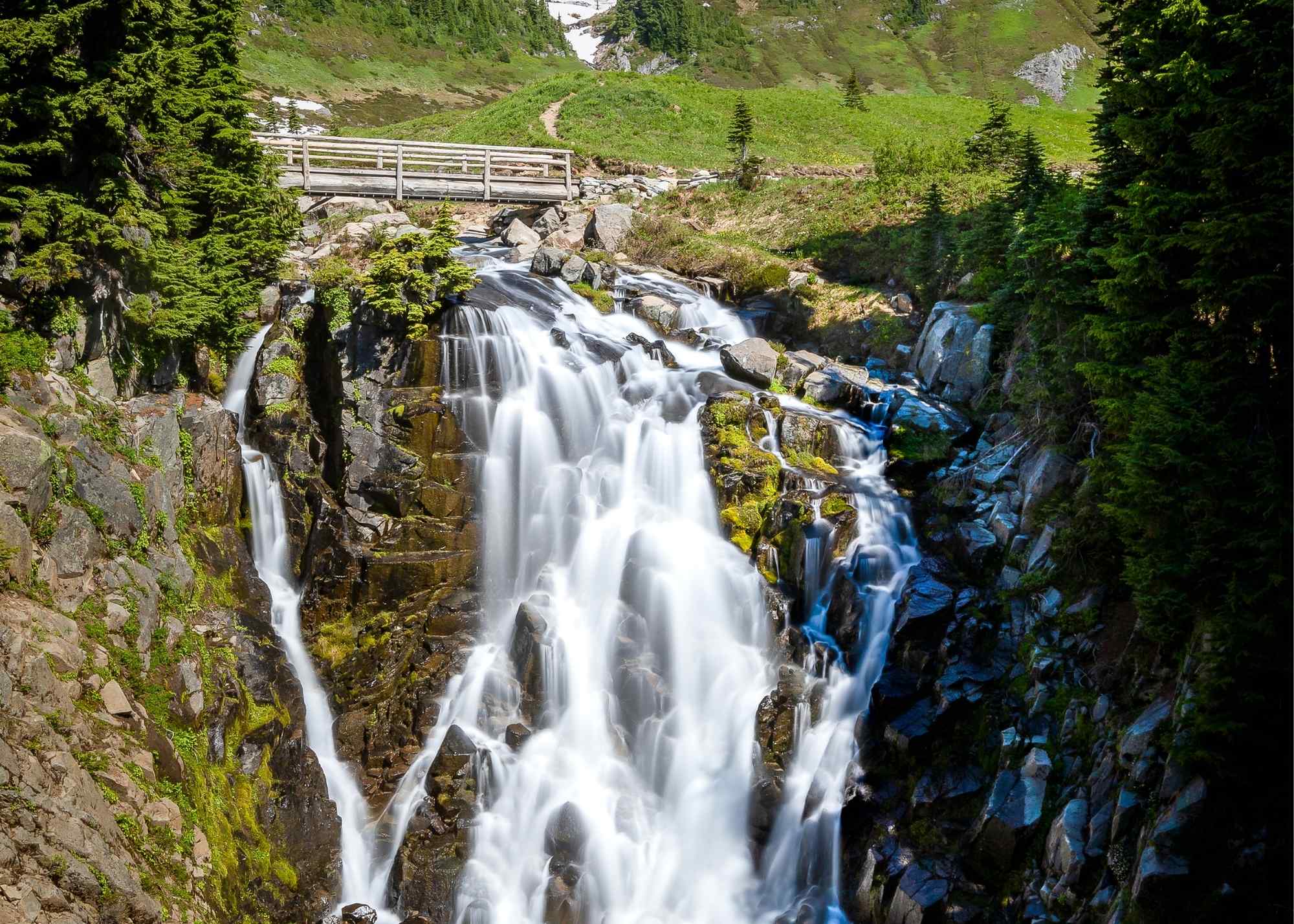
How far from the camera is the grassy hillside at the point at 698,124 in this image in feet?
133

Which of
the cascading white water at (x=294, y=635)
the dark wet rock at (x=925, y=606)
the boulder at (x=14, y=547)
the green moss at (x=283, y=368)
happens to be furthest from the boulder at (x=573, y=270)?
the boulder at (x=14, y=547)

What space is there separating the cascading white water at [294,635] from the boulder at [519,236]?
1179 cm

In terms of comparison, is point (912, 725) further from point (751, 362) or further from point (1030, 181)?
point (1030, 181)

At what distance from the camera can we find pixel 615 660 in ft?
57.0

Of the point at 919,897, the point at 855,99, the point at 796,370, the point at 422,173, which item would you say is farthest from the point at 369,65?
the point at 919,897

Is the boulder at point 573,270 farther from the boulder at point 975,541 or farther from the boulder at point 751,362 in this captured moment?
the boulder at point 975,541

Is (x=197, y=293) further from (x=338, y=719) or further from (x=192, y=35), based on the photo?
(x=338, y=719)

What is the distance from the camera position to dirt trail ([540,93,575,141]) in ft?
138

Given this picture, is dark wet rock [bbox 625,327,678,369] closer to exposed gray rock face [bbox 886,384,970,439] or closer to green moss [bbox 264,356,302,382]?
exposed gray rock face [bbox 886,384,970,439]

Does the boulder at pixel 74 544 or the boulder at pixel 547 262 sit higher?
the boulder at pixel 547 262

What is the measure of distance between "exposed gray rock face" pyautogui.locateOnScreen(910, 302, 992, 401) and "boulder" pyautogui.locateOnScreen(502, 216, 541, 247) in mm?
13616

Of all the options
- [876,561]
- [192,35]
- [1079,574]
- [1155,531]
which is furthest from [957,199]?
[192,35]

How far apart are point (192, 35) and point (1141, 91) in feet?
62.9

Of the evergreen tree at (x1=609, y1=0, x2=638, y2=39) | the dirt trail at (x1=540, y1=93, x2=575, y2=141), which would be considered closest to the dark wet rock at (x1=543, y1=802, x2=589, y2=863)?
the dirt trail at (x1=540, y1=93, x2=575, y2=141)
